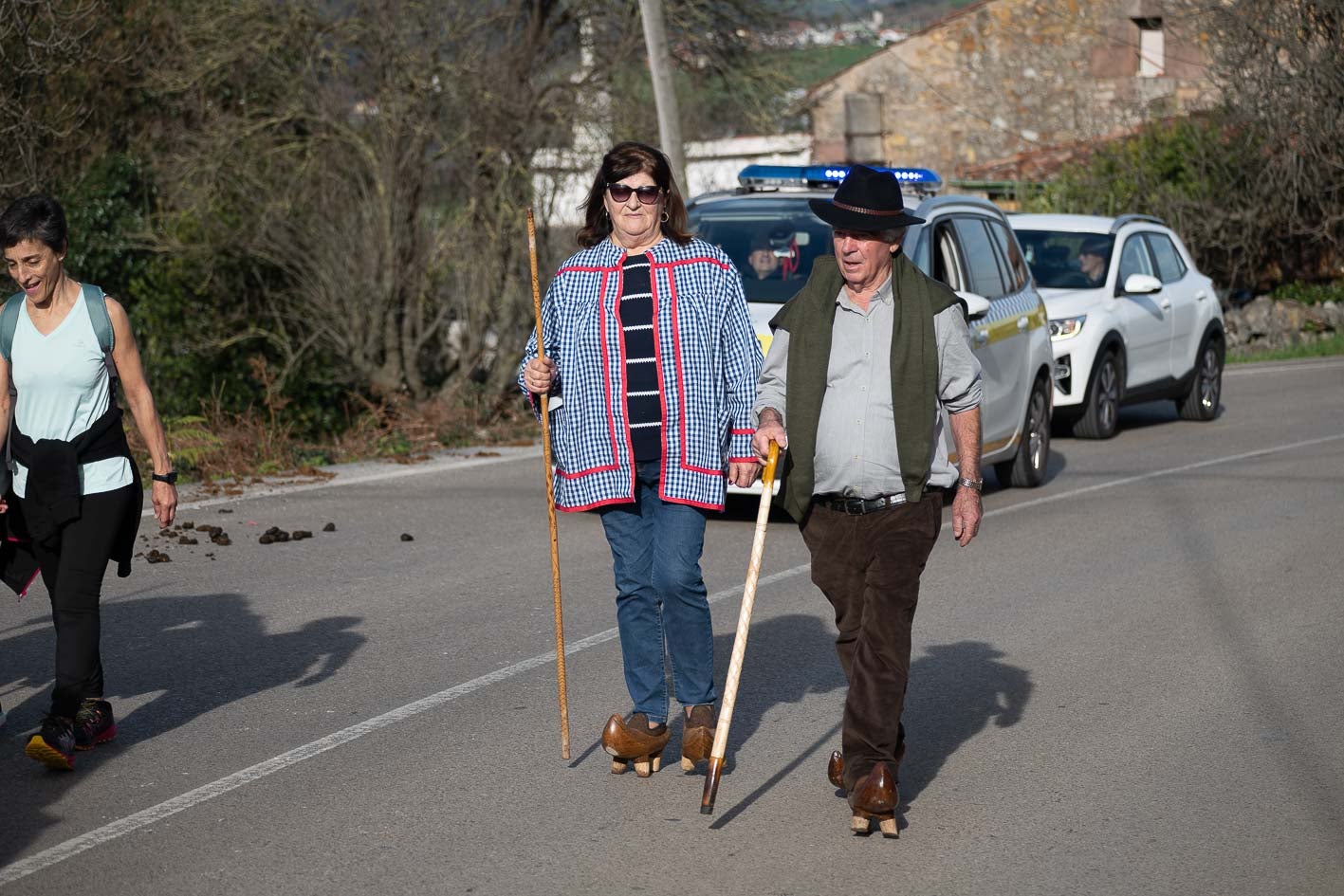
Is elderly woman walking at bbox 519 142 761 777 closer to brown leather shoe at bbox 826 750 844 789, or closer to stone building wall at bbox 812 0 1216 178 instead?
brown leather shoe at bbox 826 750 844 789

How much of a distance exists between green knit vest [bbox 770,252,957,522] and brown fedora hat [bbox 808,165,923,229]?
17 cm

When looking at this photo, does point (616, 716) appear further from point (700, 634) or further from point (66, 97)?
point (66, 97)

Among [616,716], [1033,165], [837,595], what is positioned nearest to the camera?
[837,595]

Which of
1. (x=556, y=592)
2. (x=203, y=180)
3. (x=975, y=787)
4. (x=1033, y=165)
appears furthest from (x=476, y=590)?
(x=1033, y=165)

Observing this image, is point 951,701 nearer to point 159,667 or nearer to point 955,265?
point 159,667

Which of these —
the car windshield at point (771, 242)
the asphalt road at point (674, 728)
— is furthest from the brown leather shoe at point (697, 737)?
the car windshield at point (771, 242)

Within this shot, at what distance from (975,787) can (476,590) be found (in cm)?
373

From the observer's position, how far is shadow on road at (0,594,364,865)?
5.44 metres

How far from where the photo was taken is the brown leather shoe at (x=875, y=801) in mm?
4871

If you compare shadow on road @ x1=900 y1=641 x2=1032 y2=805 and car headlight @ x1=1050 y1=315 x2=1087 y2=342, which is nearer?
shadow on road @ x1=900 y1=641 x2=1032 y2=805

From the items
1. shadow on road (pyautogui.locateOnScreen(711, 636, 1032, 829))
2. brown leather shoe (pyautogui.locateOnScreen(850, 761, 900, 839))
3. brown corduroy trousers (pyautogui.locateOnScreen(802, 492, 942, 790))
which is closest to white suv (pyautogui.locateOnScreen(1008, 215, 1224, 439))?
shadow on road (pyautogui.locateOnScreen(711, 636, 1032, 829))

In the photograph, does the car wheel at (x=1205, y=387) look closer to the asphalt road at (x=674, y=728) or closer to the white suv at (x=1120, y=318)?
the white suv at (x=1120, y=318)

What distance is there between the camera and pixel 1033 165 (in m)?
34.3

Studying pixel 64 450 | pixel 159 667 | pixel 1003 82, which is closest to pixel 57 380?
pixel 64 450
